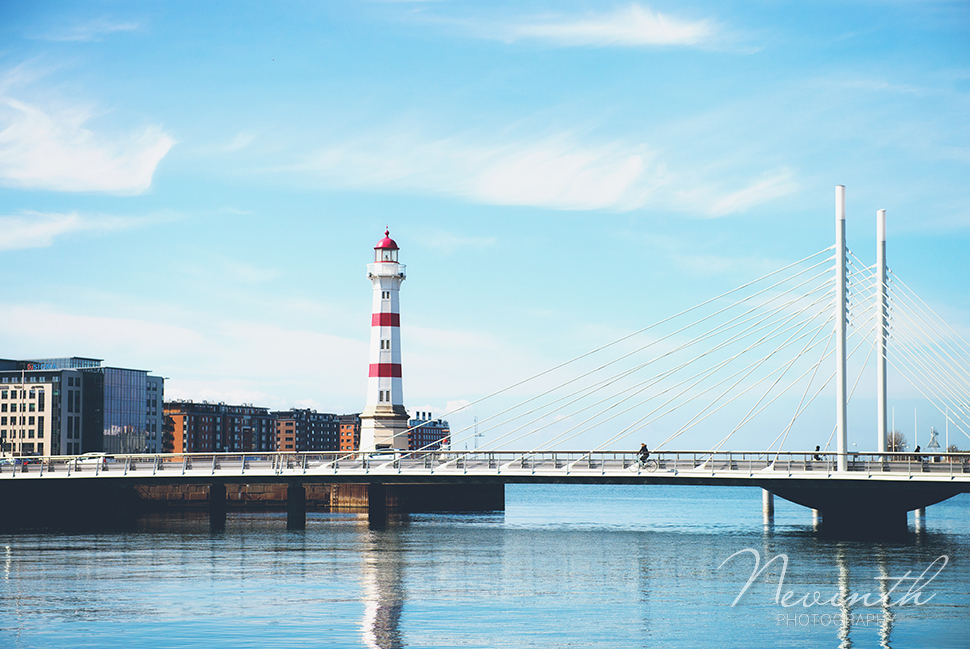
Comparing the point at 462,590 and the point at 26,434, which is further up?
the point at 26,434

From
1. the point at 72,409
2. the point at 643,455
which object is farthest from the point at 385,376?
the point at 72,409

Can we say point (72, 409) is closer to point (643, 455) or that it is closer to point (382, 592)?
point (643, 455)

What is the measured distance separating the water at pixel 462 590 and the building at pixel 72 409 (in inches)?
2813

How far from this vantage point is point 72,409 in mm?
130625

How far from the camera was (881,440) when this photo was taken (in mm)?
56406

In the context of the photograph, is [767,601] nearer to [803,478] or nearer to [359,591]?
[359,591]

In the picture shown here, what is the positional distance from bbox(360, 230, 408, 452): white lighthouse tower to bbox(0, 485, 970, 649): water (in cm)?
1807

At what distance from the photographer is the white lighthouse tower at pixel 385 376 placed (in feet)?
263

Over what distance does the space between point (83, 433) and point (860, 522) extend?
323 feet

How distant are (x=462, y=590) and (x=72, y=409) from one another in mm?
103709

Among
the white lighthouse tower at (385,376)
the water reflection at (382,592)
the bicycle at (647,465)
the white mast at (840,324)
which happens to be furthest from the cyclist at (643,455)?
the white lighthouse tower at (385,376)

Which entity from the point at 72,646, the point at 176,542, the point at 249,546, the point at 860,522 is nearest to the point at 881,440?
the point at 860,522

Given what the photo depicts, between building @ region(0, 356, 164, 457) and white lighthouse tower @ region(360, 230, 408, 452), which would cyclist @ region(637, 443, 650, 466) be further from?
building @ region(0, 356, 164, 457)

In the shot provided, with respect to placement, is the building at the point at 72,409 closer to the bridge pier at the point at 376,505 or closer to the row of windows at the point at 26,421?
→ the row of windows at the point at 26,421
